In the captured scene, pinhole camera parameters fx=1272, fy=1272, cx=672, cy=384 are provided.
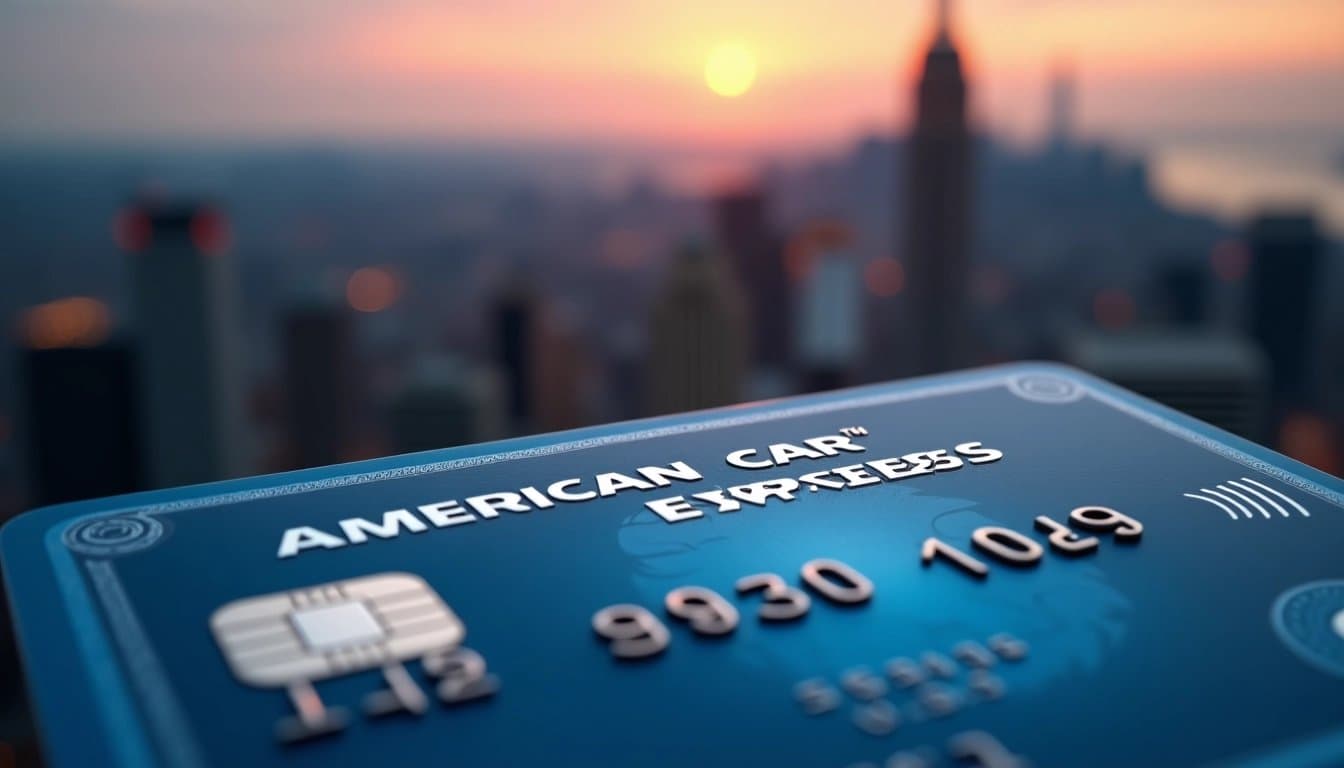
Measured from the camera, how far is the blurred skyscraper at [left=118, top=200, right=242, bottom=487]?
30875mm

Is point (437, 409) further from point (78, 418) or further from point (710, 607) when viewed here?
point (710, 607)

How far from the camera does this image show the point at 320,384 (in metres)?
37.0

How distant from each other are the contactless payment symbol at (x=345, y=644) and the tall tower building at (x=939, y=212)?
107 feet

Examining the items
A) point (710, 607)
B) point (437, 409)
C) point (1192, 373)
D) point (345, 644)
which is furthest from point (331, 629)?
point (437, 409)

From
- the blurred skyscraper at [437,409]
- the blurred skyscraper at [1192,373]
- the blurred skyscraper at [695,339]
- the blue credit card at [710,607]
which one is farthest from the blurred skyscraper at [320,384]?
the blue credit card at [710,607]

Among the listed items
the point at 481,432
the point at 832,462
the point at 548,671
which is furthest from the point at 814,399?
the point at 481,432

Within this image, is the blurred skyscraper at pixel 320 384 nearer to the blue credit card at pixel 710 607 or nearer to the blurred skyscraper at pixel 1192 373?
the blurred skyscraper at pixel 1192 373

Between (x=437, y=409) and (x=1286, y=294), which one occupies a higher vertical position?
(x=1286, y=294)

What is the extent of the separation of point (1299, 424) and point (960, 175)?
38.6 ft

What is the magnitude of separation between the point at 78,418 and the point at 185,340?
3.08m

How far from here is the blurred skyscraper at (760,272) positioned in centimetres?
4041

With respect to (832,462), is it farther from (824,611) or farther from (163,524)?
(163,524)

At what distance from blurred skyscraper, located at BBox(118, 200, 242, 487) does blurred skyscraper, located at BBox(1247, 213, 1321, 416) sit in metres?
29.5

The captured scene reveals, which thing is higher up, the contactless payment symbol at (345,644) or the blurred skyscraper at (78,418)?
the contactless payment symbol at (345,644)
